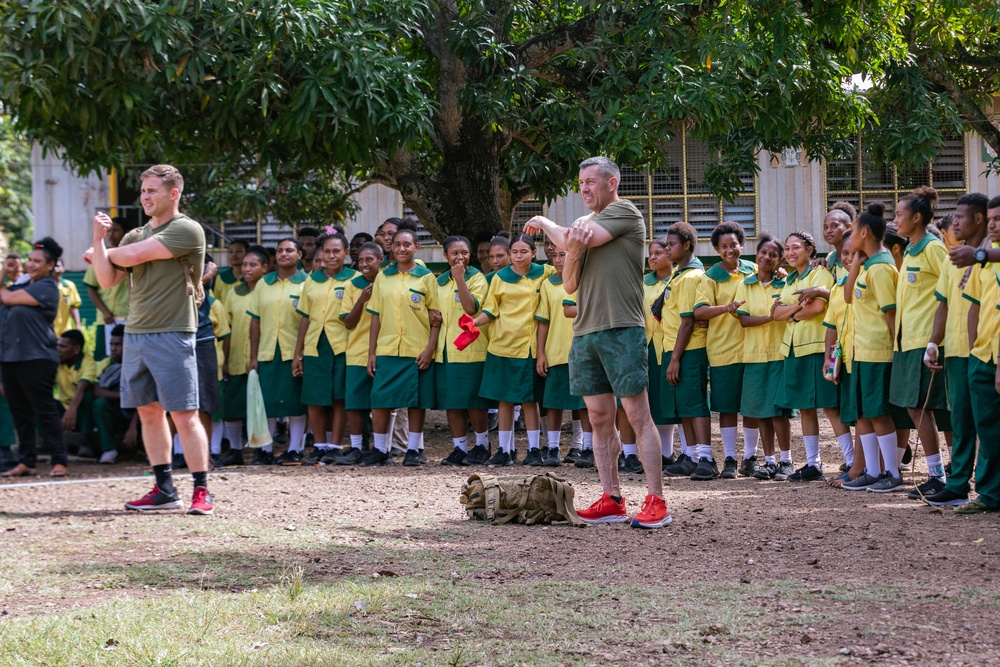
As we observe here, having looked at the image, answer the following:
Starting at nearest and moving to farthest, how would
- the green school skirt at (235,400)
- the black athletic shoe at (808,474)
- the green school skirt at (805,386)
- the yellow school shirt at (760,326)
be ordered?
the green school skirt at (805,386) < the black athletic shoe at (808,474) < the yellow school shirt at (760,326) < the green school skirt at (235,400)

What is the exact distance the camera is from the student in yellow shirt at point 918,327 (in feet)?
24.1

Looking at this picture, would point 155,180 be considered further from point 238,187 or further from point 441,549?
point 238,187

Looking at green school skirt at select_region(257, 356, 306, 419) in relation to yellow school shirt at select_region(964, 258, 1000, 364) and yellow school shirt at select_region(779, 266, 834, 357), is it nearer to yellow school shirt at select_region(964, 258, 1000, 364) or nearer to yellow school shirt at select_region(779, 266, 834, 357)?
yellow school shirt at select_region(779, 266, 834, 357)

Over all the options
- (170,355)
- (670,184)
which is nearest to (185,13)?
(170,355)

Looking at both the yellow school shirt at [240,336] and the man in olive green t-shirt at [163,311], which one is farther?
the yellow school shirt at [240,336]

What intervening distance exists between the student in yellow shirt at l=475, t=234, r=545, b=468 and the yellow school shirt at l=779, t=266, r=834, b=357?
2131 mm

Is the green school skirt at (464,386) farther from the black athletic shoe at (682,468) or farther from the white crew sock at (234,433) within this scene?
the white crew sock at (234,433)

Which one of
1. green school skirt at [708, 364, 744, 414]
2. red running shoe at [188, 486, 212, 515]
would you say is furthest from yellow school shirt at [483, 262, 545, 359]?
red running shoe at [188, 486, 212, 515]

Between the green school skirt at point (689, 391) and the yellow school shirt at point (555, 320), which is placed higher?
the yellow school shirt at point (555, 320)

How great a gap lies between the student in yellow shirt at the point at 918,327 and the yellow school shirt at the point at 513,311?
128 inches

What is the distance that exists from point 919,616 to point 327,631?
214 centimetres

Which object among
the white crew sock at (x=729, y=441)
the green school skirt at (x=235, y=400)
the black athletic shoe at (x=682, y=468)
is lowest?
the black athletic shoe at (x=682, y=468)

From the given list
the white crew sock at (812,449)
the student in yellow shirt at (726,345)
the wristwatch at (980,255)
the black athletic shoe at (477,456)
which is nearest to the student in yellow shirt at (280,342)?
the black athletic shoe at (477,456)

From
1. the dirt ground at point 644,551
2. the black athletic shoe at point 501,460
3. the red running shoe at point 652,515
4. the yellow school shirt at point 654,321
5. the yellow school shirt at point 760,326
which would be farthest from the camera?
the black athletic shoe at point 501,460
